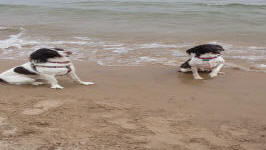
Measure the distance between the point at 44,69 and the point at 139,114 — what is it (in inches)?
76.4

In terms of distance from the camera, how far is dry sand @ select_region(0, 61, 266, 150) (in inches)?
136

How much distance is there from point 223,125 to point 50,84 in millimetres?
2999

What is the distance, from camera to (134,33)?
12.1 meters

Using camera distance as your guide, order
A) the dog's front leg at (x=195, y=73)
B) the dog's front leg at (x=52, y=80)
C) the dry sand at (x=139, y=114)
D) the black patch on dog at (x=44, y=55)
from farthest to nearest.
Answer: the dog's front leg at (x=195, y=73)
the dog's front leg at (x=52, y=80)
the black patch on dog at (x=44, y=55)
the dry sand at (x=139, y=114)

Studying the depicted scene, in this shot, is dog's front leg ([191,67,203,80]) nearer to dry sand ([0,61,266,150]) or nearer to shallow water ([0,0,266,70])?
dry sand ([0,61,266,150])

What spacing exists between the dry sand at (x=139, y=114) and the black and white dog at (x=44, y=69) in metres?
0.16

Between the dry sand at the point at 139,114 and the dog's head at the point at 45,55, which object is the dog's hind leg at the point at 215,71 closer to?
the dry sand at the point at 139,114

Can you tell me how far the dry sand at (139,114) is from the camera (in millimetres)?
3457

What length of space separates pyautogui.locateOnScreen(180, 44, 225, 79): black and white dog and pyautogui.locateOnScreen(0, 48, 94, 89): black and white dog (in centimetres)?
191

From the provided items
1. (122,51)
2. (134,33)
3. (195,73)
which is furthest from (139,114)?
(134,33)

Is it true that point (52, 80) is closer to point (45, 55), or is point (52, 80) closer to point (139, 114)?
point (45, 55)

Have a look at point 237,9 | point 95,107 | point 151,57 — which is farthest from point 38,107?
point 237,9

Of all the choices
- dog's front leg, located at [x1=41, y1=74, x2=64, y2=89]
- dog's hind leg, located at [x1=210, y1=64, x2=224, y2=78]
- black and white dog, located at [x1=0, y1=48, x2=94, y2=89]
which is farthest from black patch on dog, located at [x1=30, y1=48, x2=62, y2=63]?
dog's hind leg, located at [x1=210, y1=64, x2=224, y2=78]

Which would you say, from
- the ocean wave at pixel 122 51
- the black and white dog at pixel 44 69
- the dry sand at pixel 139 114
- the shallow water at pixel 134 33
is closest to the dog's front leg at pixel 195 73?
the dry sand at pixel 139 114
